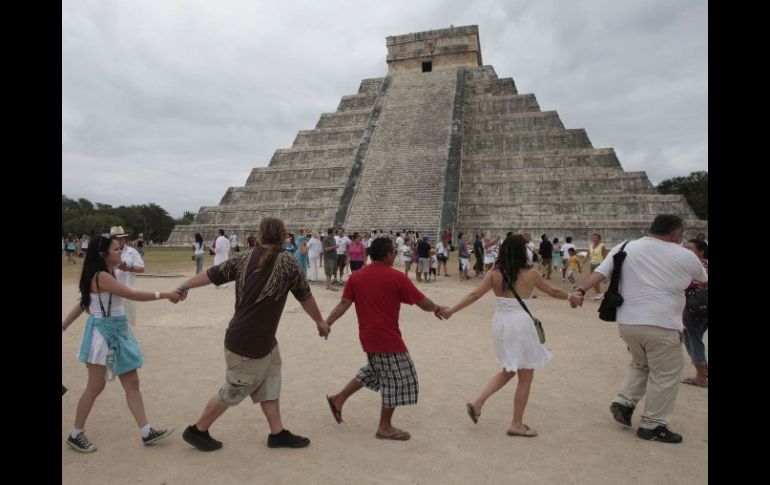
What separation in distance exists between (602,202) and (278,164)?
55.6 feet

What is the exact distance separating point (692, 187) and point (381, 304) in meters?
61.3

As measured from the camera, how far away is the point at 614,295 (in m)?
3.96

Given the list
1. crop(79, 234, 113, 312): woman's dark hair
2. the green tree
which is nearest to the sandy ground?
crop(79, 234, 113, 312): woman's dark hair

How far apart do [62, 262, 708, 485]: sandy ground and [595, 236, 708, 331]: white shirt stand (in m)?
0.92

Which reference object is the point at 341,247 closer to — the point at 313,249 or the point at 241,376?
the point at 313,249

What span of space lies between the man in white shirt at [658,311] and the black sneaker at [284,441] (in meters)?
2.49

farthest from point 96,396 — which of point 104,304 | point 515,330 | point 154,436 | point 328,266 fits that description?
point 328,266

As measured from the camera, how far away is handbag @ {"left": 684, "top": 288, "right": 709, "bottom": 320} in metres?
5.11

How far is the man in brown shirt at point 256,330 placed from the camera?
348 centimetres

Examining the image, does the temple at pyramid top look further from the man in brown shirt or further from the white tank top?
the white tank top

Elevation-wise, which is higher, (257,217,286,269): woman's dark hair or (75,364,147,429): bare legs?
(257,217,286,269): woman's dark hair

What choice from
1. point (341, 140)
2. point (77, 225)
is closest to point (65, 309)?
point (341, 140)

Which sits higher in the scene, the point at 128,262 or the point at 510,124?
the point at 510,124
